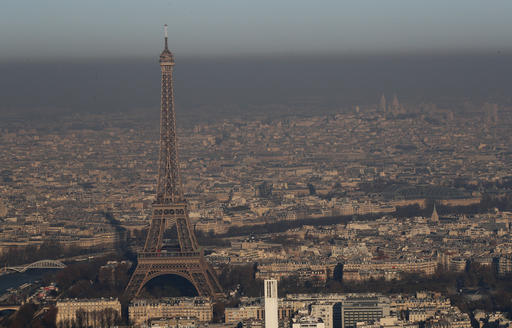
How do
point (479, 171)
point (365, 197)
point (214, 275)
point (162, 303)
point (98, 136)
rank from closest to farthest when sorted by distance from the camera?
point (162, 303) < point (214, 275) < point (365, 197) < point (479, 171) < point (98, 136)

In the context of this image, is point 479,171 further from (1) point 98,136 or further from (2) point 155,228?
(2) point 155,228

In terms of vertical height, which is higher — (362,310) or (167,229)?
(167,229)

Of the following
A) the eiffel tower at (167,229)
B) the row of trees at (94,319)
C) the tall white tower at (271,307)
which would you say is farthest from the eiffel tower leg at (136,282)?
the tall white tower at (271,307)

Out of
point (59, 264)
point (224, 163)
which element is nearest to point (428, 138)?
point (224, 163)

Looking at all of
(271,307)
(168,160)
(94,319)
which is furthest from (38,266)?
(271,307)

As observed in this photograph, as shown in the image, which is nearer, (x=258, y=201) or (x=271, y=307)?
(x=271, y=307)

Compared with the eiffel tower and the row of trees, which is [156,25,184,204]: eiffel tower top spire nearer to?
the eiffel tower

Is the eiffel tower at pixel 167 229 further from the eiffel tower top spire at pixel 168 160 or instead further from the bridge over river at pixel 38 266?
the bridge over river at pixel 38 266

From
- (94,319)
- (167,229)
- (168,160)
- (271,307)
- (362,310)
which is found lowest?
(94,319)

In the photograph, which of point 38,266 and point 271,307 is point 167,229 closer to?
point 38,266
